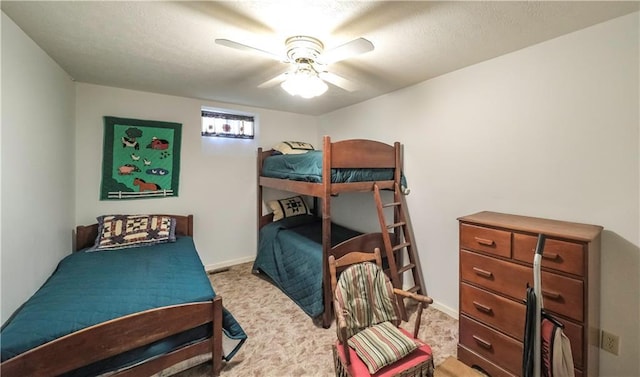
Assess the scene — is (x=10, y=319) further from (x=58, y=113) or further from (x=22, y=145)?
(x=58, y=113)

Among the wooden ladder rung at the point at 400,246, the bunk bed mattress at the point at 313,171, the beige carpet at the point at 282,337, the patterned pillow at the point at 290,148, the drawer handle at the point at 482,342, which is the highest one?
the patterned pillow at the point at 290,148

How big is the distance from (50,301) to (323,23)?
2.45 metres

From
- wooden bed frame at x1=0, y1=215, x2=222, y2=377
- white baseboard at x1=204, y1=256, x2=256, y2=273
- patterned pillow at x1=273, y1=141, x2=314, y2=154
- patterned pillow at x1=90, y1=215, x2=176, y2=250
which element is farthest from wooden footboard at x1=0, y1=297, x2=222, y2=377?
patterned pillow at x1=273, y1=141, x2=314, y2=154

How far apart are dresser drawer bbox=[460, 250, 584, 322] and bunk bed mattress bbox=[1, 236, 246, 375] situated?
67.2 inches

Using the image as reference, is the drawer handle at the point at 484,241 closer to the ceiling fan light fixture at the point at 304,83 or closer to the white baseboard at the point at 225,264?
the ceiling fan light fixture at the point at 304,83

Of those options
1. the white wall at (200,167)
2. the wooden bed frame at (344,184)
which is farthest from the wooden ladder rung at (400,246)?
the white wall at (200,167)

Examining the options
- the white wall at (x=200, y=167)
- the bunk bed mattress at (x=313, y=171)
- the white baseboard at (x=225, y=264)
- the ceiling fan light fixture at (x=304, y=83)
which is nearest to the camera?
the ceiling fan light fixture at (x=304, y=83)

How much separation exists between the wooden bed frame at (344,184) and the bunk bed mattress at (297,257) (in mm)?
151

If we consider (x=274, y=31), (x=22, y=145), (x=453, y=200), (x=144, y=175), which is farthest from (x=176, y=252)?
(x=453, y=200)

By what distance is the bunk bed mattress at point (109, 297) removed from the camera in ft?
4.58

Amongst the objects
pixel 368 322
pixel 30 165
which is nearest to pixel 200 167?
pixel 30 165

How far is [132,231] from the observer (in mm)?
2834

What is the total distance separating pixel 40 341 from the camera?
131 centimetres

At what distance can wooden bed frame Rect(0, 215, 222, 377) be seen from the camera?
1.26 m
